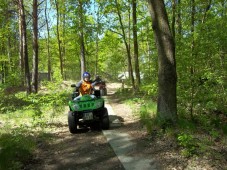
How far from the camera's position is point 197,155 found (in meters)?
5.70

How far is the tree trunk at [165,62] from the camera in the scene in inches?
297

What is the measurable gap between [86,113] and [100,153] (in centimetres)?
222

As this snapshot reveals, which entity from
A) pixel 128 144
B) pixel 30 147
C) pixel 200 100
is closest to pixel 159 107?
pixel 128 144

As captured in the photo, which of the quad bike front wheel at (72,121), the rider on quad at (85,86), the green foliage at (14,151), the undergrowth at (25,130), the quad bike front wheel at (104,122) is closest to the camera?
the green foliage at (14,151)

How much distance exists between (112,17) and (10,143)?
613 inches

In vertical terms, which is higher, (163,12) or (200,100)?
(163,12)

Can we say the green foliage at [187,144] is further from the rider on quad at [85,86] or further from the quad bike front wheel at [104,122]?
the rider on quad at [85,86]

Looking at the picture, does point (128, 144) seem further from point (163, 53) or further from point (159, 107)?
point (163, 53)

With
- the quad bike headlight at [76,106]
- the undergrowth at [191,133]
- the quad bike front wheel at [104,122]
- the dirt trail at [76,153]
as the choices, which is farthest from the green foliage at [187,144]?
the quad bike headlight at [76,106]

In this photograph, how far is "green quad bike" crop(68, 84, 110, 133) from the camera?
8586 mm

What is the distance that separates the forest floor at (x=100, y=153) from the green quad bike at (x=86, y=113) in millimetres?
323

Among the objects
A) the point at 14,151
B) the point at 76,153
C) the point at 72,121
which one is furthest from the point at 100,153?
the point at 72,121

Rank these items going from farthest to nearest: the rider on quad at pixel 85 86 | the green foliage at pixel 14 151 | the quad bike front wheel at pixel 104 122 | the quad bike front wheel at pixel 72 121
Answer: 1. the rider on quad at pixel 85 86
2. the quad bike front wheel at pixel 104 122
3. the quad bike front wheel at pixel 72 121
4. the green foliage at pixel 14 151

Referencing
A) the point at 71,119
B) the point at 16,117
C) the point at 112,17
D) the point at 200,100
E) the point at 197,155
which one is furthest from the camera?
the point at 112,17
